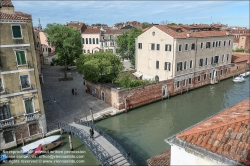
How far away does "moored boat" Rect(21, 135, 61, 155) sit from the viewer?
564 inches

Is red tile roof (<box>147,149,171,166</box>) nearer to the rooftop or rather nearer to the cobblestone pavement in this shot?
the rooftop

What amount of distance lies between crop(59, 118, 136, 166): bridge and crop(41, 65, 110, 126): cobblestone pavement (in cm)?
268

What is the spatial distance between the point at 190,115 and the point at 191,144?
17278 millimetres

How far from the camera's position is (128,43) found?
3638 cm

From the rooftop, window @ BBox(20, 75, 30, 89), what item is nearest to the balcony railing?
window @ BBox(20, 75, 30, 89)

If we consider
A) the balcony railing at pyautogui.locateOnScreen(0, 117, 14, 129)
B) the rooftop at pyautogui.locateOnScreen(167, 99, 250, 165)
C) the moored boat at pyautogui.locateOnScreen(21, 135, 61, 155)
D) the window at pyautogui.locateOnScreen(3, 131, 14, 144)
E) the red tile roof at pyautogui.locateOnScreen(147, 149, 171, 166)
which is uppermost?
the rooftop at pyautogui.locateOnScreen(167, 99, 250, 165)

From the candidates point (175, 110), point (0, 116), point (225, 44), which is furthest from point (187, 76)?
point (0, 116)

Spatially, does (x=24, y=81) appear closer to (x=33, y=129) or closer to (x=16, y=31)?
(x=16, y=31)

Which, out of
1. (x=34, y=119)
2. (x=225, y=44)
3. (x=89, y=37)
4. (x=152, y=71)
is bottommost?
(x=34, y=119)

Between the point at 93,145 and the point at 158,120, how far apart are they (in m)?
8.81

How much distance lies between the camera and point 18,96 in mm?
14875

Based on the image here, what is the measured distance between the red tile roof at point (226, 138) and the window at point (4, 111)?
1363 cm

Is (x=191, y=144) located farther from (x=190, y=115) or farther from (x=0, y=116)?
(x=190, y=115)

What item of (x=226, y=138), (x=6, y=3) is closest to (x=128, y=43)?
(x=6, y=3)
